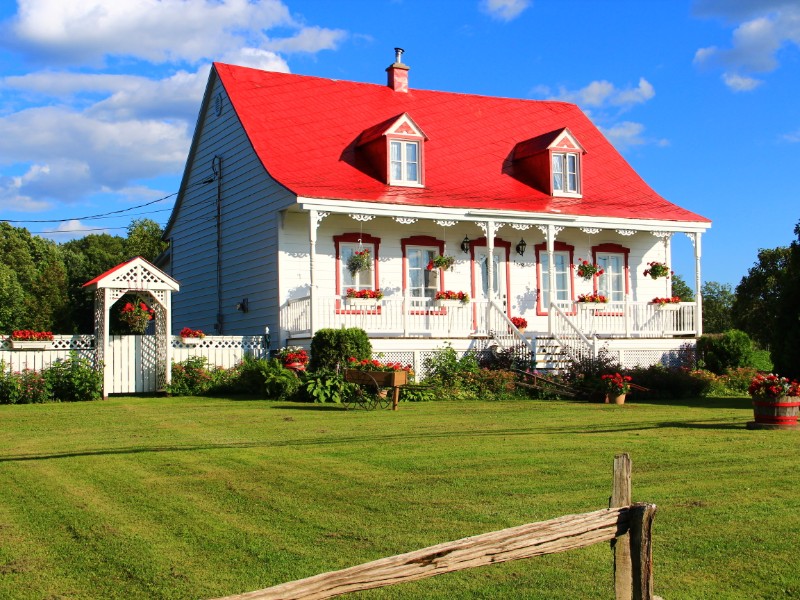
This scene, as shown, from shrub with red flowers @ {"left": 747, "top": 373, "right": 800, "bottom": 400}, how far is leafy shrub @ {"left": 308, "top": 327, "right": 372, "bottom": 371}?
8.58m

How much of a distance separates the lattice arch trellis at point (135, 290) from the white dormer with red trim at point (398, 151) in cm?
703

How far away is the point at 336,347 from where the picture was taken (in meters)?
19.9

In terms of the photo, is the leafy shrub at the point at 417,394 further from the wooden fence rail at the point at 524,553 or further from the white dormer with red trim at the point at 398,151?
the wooden fence rail at the point at 524,553

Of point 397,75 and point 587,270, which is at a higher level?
point 397,75

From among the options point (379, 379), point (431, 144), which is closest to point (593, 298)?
point (431, 144)

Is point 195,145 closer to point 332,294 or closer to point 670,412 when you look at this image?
point 332,294

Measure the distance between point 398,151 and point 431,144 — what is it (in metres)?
2.43

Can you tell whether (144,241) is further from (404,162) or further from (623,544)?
(623,544)

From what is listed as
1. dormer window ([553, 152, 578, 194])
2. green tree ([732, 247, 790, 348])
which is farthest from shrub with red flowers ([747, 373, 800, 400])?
green tree ([732, 247, 790, 348])

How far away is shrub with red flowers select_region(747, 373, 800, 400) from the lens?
13.6 m

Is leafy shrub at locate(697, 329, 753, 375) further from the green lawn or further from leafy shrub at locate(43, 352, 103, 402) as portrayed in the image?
leafy shrub at locate(43, 352, 103, 402)

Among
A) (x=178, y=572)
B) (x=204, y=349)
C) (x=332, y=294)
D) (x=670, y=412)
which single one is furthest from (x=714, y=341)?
(x=178, y=572)

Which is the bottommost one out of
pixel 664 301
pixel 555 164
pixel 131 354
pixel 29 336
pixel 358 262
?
pixel 131 354

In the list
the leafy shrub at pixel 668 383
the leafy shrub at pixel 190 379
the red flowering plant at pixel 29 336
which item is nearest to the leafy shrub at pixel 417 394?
the leafy shrub at pixel 190 379
